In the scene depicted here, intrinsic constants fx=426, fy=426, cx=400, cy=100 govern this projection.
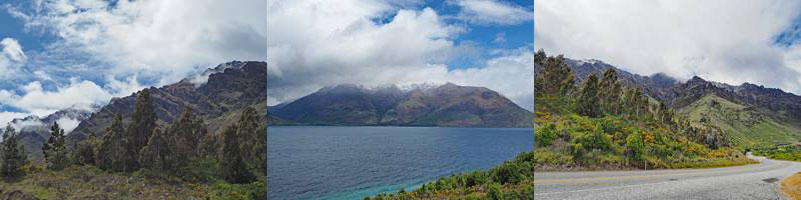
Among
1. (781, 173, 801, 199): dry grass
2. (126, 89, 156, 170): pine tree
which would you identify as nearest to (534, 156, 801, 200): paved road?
(781, 173, 801, 199): dry grass

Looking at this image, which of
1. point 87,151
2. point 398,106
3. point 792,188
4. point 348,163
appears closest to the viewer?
point 87,151

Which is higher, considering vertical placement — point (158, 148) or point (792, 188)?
point (158, 148)

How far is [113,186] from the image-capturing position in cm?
424

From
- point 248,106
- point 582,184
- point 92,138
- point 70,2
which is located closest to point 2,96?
point 92,138

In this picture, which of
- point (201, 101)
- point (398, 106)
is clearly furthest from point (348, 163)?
point (398, 106)

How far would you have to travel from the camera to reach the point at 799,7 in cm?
2130

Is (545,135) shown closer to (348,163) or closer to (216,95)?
(348,163)

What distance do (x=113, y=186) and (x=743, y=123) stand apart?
8441 cm

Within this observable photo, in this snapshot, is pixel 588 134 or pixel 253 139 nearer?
pixel 253 139

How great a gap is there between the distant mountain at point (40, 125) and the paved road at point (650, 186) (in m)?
7.16

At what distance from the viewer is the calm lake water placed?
5648 mm

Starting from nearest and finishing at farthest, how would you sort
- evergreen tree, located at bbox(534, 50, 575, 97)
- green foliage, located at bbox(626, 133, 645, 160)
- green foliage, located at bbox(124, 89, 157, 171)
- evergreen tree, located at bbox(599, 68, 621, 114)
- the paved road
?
green foliage, located at bbox(124, 89, 157, 171), the paved road, evergreen tree, located at bbox(534, 50, 575, 97), green foliage, located at bbox(626, 133, 645, 160), evergreen tree, located at bbox(599, 68, 621, 114)

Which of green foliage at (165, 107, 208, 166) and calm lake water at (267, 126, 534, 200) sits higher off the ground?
green foliage at (165, 107, 208, 166)

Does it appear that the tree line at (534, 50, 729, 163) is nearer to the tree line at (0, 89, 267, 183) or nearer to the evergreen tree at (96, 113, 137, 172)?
the tree line at (0, 89, 267, 183)
